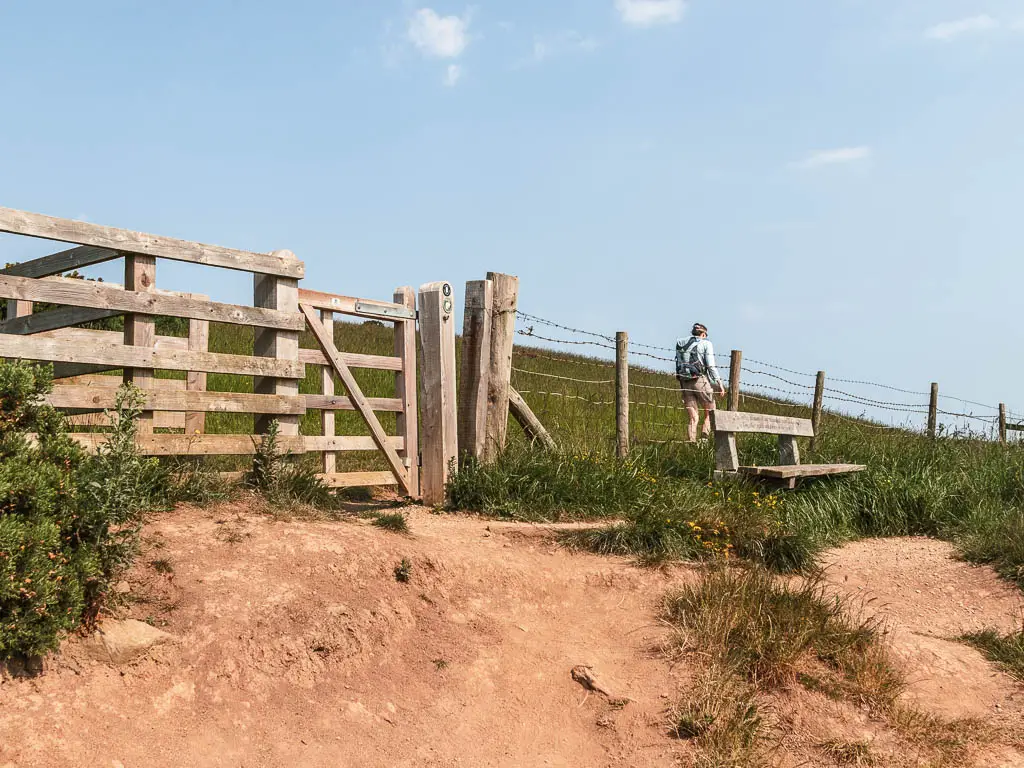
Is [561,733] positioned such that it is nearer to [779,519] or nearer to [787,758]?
[787,758]

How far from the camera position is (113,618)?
4.99m

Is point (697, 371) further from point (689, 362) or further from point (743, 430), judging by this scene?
point (743, 430)

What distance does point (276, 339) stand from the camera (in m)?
8.01

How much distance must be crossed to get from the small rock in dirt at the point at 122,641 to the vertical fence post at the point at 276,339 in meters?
3.08

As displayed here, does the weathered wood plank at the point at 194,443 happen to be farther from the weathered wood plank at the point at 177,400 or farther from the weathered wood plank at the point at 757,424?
the weathered wood plank at the point at 757,424

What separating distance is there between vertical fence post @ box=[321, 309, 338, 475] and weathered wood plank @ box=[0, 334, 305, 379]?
0.95 metres

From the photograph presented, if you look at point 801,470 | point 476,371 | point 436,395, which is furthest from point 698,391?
point 436,395

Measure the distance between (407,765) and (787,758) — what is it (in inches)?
85.4

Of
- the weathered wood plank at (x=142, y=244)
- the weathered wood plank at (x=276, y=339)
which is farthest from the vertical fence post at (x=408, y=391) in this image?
the weathered wood plank at (x=142, y=244)

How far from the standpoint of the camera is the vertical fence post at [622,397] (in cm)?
1040

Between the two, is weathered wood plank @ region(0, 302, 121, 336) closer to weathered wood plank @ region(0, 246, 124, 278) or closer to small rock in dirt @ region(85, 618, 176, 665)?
weathered wood plank @ region(0, 246, 124, 278)

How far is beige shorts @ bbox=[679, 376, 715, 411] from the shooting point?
13312mm

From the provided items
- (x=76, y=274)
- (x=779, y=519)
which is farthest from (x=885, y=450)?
(x=76, y=274)

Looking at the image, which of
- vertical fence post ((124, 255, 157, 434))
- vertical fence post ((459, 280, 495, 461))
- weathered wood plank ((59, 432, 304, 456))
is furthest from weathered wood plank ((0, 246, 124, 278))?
vertical fence post ((459, 280, 495, 461))
